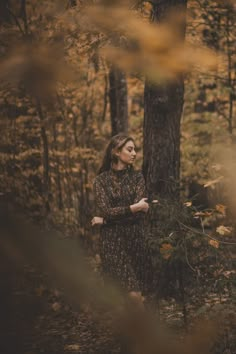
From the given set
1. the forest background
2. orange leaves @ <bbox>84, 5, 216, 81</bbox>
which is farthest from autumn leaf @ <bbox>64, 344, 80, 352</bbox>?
orange leaves @ <bbox>84, 5, 216, 81</bbox>

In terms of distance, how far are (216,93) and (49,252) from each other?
9.25m

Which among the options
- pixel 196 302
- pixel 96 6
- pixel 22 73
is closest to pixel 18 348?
pixel 22 73

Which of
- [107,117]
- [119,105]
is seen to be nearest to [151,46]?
[119,105]

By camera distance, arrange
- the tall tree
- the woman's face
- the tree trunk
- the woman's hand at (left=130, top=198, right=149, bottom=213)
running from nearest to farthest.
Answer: the woman's hand at (left=130, top=198, right=149, bottom=213) < the woman's face < the tall tree < the tree trunk

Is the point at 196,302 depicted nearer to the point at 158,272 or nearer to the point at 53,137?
the point at 158,272

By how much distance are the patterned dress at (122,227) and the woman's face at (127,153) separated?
0.12 m

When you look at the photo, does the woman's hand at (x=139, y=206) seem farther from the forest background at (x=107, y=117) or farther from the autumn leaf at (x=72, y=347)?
the autumn leaf at (x=72, y=347)

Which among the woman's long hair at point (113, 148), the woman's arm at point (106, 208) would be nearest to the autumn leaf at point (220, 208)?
the woman's arm at point (106, 208)

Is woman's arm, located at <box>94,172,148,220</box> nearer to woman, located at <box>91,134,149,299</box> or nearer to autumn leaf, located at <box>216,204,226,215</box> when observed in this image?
woman, located at <box>91,134,149,299</box>

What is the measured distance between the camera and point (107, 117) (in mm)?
10789

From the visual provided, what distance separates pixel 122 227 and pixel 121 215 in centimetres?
17

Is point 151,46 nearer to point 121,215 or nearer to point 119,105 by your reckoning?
point 121,215

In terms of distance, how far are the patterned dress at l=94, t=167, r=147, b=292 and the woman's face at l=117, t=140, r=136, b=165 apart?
0.12 m

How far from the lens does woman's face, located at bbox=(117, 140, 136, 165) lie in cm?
407
